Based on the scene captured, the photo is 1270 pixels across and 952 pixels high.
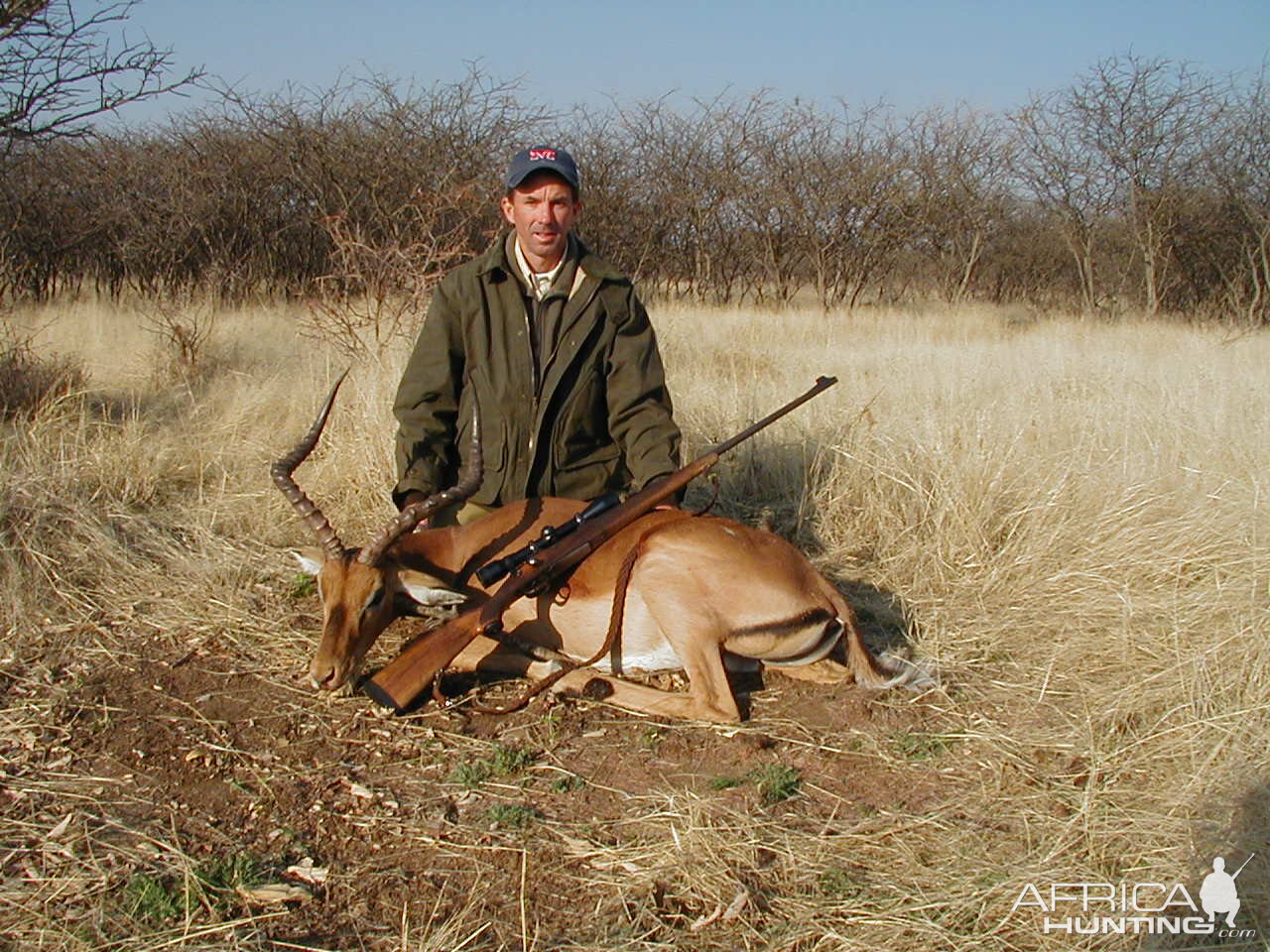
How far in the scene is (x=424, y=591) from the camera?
404 centimetres

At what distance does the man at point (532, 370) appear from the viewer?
4.71 metres

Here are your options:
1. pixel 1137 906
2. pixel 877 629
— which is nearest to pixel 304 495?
pixel 877 629

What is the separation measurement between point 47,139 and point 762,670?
7.36 metres

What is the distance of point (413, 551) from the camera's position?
4.30m

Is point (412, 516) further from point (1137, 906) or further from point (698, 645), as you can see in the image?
point (1137, 906)

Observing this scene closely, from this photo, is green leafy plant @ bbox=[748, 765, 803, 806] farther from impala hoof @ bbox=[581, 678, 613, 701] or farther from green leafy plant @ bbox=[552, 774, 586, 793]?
impala hoof @ bbox=[581, 678, 613, 701]

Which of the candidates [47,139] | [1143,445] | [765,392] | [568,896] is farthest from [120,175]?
[568,896]

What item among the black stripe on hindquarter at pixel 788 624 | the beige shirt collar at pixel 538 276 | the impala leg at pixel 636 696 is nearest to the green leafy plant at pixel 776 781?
the impala leg at pixel 636 696

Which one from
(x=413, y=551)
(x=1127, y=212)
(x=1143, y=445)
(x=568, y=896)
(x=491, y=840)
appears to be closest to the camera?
(x=568, y=896)

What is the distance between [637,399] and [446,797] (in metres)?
2.10

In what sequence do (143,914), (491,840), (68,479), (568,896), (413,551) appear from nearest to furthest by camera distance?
(143,914) < (568,896) < (491,840) < (413,551) < (68,479)

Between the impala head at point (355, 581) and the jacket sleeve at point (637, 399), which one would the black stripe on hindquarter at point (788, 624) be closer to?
the jacket sleeve at point (637, 399)

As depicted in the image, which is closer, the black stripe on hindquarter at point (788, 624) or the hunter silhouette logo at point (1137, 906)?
the hunter silhouette logo at point (1137, 906)

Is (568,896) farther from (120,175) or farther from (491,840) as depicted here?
(120,175)
